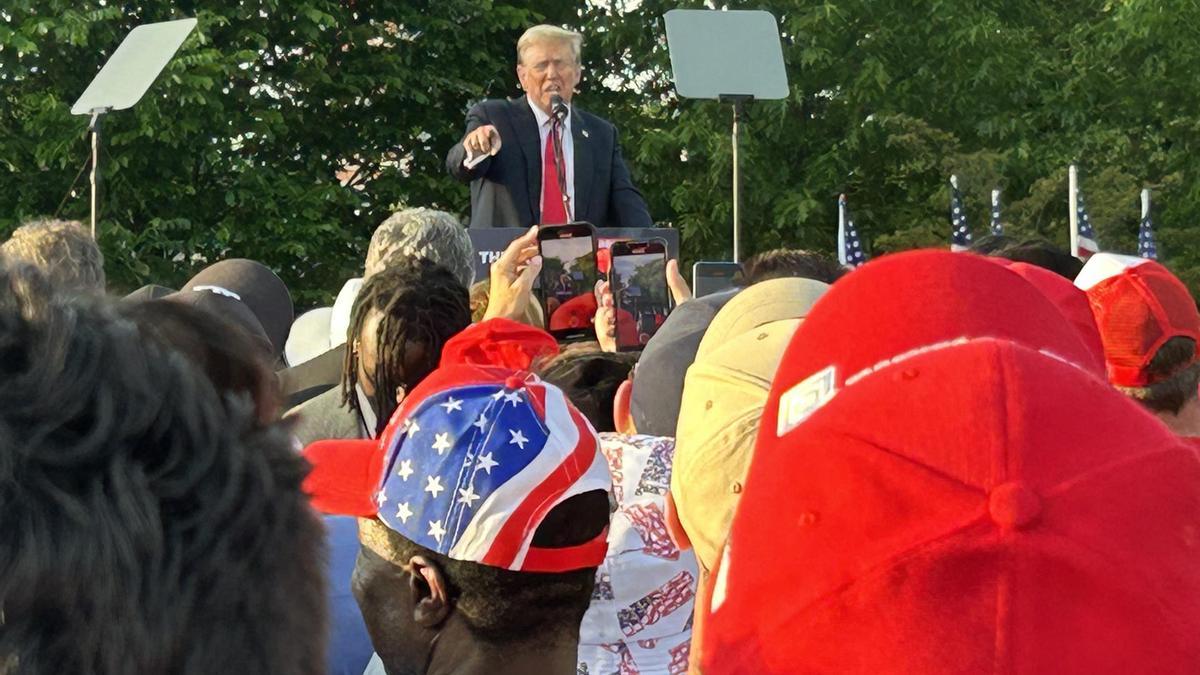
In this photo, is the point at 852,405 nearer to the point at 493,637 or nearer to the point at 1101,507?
the point at 1101,507

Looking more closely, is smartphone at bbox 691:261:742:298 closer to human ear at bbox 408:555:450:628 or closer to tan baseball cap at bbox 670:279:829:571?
tan baseball cap at bbox 670:279:829:571

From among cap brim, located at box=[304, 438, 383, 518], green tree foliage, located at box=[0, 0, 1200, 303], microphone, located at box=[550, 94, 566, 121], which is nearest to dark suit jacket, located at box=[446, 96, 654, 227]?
microphone, located at box=[550, 94, 566, 121]

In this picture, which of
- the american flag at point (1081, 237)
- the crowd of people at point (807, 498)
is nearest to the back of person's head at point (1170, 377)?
the crowd of people at point (807, 498)

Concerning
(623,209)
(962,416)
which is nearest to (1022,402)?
(962,416)

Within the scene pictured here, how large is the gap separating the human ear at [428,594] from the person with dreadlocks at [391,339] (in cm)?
116

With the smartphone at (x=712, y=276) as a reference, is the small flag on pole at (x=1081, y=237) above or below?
below

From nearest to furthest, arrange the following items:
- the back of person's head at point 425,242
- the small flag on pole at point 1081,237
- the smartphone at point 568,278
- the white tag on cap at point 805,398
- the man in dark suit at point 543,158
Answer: the white tag on cap at point 805,398
the back of person's head at point 425,242
the smartphone at point 568,278
the man in dark suit at point 543,158
the small flag on pole at point 1081,237

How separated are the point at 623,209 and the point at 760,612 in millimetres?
6411

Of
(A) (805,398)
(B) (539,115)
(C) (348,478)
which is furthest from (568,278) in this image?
(A) (805,398)

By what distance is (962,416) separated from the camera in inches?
36.8

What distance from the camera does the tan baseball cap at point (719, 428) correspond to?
1.84 metres

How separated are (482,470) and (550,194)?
519 centimetres

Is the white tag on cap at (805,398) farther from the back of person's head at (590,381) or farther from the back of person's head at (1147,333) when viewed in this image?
the back of person's head at (1147,333)

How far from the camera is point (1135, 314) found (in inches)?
121
